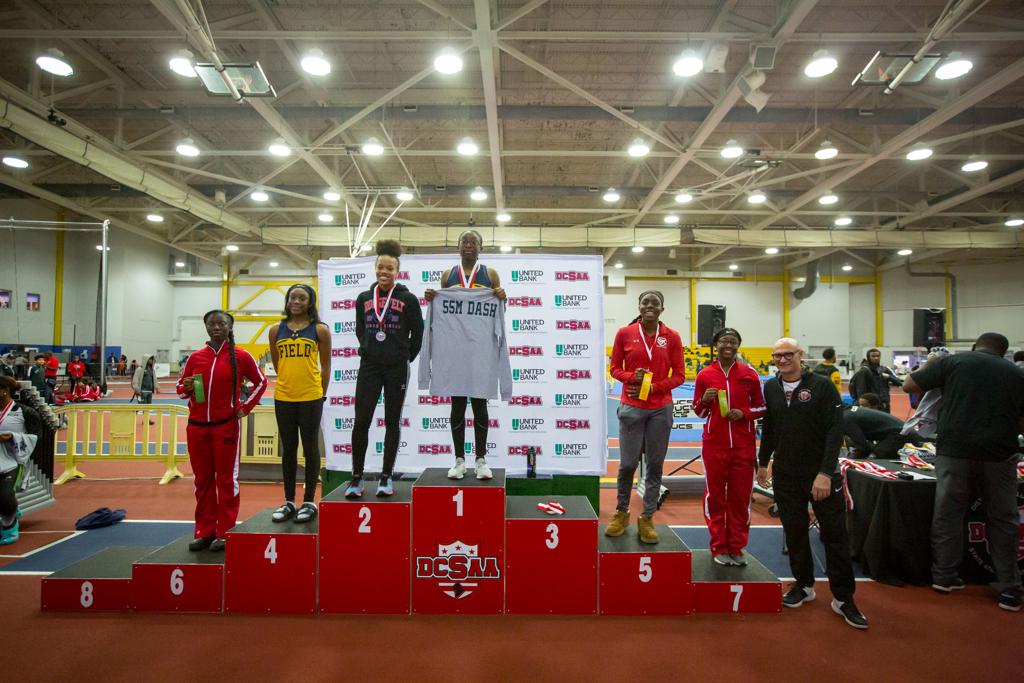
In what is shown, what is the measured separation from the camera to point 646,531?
142 inches

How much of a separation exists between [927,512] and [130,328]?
28.4m

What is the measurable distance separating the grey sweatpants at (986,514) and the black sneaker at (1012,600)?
0.11 ft

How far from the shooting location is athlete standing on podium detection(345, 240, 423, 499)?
3.64 m

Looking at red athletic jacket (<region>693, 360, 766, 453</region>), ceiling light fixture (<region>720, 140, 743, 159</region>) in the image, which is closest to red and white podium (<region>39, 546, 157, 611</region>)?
red athletic jacket (<region>693, 360, 766, 453</region>)

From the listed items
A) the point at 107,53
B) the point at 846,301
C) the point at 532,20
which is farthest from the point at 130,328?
the point at 846,301

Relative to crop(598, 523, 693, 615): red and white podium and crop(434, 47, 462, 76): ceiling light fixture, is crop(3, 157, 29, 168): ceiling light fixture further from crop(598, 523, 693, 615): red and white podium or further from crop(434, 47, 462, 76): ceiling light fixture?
crop(598, 523, 693, 615): red and white podium

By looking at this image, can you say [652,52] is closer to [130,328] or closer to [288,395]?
[288,395]

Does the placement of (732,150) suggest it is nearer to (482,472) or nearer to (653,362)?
(653,362)

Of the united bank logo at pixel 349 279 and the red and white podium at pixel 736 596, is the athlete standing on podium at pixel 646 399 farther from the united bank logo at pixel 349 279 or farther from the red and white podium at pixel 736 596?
the united bank logo at pixel 349 279

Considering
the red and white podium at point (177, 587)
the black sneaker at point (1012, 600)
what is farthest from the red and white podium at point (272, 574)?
the black sneaker at point (1012, 600)

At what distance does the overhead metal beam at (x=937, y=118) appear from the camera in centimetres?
780

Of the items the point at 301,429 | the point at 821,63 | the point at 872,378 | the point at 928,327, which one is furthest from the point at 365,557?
the point at 928,327

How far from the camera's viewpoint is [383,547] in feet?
11.1

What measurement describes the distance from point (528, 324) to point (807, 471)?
287 cm
